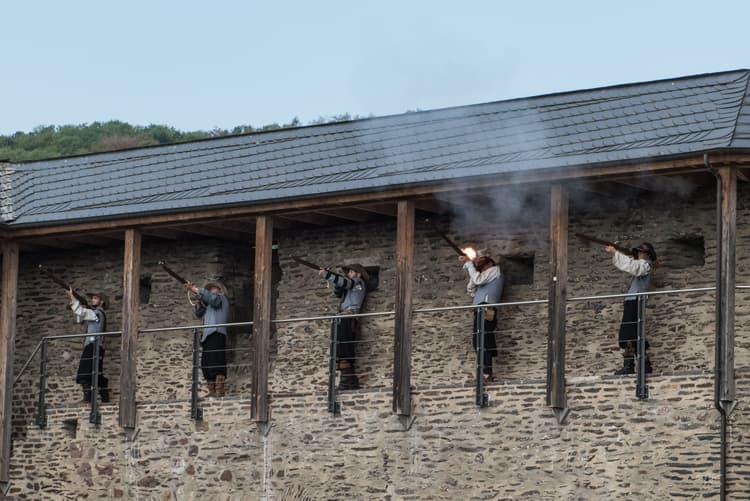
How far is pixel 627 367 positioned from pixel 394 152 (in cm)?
348

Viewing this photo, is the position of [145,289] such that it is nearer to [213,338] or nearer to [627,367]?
[213,338]

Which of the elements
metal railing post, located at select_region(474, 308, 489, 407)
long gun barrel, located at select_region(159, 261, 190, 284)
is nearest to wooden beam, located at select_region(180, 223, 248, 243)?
long gun barrel, located at select_region(159, 261, 190, 284)

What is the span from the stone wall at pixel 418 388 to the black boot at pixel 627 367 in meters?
→ 0.33

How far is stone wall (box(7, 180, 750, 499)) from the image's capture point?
17.5 meters

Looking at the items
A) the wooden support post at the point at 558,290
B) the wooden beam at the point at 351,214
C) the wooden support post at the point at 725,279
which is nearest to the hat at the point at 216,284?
the wooden beam at the point at 351,214

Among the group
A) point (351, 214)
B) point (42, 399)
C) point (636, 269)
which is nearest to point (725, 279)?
point (636, 269)

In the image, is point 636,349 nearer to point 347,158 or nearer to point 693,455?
point 693,455

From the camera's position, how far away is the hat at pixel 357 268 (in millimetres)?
20750

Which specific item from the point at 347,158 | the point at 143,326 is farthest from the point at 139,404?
the point at 347,158

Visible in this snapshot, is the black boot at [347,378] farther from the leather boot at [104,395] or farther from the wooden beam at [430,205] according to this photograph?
the leather boot at [104,395]

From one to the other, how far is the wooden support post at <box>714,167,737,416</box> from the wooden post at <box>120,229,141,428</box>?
22.6 feet

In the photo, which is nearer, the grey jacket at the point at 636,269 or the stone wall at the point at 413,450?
the stone wall at the point at 413,450

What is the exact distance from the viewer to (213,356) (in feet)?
68.9

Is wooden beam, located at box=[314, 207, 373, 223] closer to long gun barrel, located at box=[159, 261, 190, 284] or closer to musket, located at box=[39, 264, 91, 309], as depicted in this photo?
long gun barrel, located at box=[159, 261, 190, 284]
